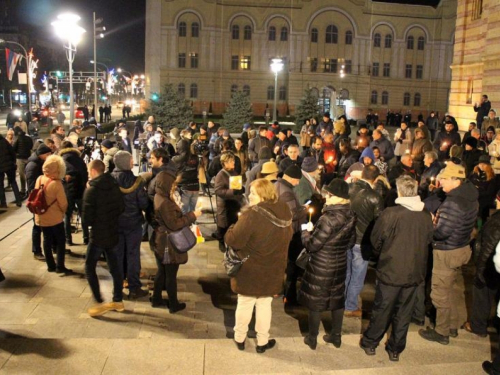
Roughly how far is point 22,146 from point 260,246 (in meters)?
11.0

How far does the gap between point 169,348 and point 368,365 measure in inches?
85.9

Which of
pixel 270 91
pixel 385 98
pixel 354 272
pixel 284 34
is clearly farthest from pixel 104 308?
pixel 385 98

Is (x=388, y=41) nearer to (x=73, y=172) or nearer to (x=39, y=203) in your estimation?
(x=73, y=172)

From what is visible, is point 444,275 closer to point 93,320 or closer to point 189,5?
point 93,320

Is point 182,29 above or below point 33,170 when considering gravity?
above

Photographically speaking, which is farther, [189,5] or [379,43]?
[379,43]

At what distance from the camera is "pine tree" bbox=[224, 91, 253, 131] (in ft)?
111

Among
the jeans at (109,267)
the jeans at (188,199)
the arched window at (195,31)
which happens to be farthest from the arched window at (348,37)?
the jeans at (109,267)

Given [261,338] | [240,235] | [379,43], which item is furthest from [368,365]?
[379,43]

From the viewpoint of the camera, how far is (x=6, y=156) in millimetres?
13188

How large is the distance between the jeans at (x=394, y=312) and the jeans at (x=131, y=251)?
3.33m

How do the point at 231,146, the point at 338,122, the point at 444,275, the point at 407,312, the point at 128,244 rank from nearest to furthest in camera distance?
the point at 407,312 → the point at 444,275 → the point at 128,244 → the point at 231,146 → the point at 338,122

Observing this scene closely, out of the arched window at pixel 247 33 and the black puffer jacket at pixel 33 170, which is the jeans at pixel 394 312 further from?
the arched window at pixel 247 33

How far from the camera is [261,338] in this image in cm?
587
